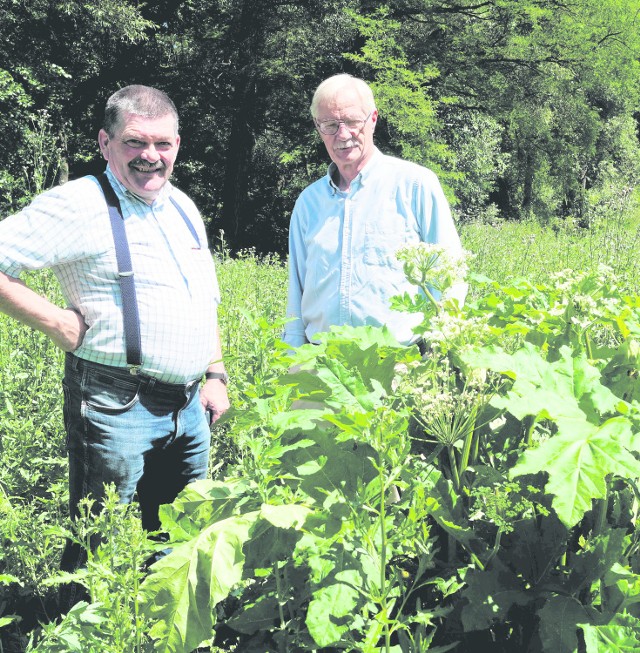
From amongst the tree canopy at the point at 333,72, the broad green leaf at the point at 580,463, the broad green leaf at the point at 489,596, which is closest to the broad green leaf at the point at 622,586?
the broad green leaf at the point at 489,596

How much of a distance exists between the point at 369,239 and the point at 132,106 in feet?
3.75

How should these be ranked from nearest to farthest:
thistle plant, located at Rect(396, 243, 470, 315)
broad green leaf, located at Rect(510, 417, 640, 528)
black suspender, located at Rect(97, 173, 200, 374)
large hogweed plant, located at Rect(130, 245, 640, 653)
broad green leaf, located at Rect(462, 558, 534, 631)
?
broad green leaf, located at Rect(510, 417, 640, 528)
large hogweed plant, located at Rect(130, 245, 640, 653)
broad green leaf, located at Rect(462, 558, 534, 631)
thistle plant, located at Rect(396, 243, 470, 315)
black suspender, located at Rect(97, 173, 200, 374)

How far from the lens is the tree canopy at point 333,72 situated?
63.5ft

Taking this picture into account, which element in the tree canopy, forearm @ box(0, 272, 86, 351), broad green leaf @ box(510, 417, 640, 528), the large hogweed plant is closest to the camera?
broad green leaf @ box(510, 417, 640, 528)

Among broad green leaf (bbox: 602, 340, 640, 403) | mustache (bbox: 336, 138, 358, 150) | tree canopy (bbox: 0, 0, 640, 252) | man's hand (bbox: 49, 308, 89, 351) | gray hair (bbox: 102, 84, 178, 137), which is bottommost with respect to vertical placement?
man's hand (bbox: 49, 308, 89, 351)

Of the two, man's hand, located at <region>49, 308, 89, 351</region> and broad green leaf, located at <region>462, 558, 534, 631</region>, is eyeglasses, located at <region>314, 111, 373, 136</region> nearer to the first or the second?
man's hand, located at <region>49, 308, 89, 351</region>

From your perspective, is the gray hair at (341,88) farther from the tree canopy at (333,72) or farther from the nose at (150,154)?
the tree canopy at (333,72)

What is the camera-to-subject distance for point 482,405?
1.59 metres

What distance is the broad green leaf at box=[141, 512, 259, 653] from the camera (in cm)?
148

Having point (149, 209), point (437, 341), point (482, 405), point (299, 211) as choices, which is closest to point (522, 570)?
point (482, 405)

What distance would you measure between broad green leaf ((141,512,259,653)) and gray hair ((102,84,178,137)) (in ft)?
6.56

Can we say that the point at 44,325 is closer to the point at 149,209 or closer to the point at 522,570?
the point at 149,209

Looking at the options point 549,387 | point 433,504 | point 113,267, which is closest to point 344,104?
point 113,267

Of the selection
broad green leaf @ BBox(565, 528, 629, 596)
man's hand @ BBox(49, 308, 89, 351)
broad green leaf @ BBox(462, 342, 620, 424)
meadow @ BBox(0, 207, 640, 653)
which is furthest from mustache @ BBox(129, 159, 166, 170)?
broad green leaf @ BBox(565, 528, 629, 596)
